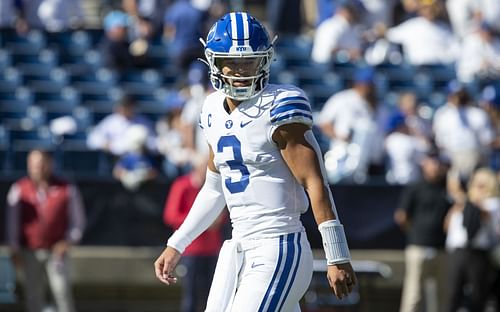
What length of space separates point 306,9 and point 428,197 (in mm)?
6333

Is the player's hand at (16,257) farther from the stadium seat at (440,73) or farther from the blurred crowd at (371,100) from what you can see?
the stadium seat at (440,73)

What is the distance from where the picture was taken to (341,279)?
4973mm

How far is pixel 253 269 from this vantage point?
5.24 m

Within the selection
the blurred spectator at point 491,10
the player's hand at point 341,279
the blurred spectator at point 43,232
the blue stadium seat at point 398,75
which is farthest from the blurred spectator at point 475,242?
the player's hand at point 341,279

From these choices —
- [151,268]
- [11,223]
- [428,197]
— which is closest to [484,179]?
[428,197]

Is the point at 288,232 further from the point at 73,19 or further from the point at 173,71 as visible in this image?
the point at 73,19

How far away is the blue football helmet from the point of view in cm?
528

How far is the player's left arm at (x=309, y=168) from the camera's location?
16.6ft

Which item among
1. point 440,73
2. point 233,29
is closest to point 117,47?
point 440,73

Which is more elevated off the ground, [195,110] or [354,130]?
[195,110]

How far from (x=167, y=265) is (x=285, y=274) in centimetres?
64

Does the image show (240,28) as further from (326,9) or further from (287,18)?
(287,18)

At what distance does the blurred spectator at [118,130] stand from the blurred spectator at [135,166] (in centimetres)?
31

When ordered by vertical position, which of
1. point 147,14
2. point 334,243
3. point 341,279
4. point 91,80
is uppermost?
point 334,243
